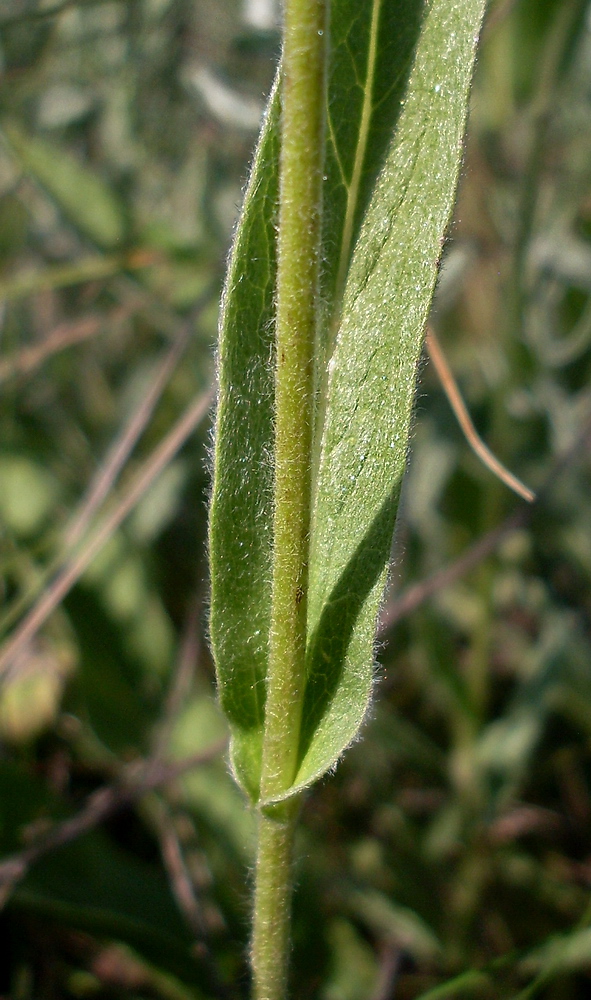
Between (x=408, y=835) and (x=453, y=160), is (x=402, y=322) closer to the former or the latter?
(x=453, y=160)

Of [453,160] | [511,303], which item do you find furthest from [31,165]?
[453,160]

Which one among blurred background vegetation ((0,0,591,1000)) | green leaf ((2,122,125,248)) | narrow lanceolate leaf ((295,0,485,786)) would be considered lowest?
blurred background vegetation ((0,0,591,1000))

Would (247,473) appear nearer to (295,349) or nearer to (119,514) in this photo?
(295,349)

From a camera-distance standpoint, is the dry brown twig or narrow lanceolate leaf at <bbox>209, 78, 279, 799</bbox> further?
the dry brown twig

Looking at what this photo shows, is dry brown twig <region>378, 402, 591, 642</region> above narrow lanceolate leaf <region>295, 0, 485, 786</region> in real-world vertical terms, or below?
below

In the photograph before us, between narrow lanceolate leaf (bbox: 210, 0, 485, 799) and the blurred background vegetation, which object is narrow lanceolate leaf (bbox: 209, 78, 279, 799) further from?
the blurred background vegetation

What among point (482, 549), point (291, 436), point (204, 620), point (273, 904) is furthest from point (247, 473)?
point (482, 549)

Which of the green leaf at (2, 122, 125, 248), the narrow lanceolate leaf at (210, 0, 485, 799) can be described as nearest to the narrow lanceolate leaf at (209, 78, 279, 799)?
the narrow lanceolate leaf at (210, 0, 485, 799)
